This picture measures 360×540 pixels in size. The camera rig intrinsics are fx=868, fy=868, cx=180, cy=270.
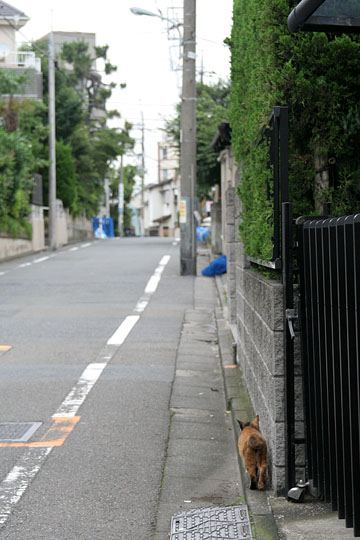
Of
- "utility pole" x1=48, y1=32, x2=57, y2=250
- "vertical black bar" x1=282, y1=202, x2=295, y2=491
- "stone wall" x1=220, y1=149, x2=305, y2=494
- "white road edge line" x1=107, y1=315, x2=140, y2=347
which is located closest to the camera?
"vertical black bar" x1=282, y1=202, x2=295, y2=491

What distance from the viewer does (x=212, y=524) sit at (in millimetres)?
5027

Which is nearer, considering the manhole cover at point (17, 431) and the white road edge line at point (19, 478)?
the white road edge line at point (19, 478)

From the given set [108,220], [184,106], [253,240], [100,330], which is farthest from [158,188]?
[253,240]

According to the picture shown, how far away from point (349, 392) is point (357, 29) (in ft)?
7.29

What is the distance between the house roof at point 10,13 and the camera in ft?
133

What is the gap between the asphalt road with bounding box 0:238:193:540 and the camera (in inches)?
212

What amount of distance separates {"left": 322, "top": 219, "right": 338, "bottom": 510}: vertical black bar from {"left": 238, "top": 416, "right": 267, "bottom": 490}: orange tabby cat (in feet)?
2.86

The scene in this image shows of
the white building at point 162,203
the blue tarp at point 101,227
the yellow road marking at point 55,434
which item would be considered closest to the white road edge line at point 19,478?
the yellow road marking at point 55,434

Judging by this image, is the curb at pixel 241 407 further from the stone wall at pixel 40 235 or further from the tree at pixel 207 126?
the stone wall at pixel 40 235

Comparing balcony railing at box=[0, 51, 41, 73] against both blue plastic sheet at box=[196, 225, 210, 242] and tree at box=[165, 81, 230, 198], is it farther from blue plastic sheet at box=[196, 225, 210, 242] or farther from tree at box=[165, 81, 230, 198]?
blue plastic sheet at box=[196, 225, 210, 242]

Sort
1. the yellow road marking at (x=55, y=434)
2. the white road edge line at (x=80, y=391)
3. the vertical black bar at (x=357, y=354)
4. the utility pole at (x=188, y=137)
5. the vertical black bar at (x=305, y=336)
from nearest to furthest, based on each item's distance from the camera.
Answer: the vertical black bar at (x=357, y=354)
the vertical black bar at (x=305, y=336)
the yellow road marking at (x=55, y=434)
the white road edge line at (x=80, y=391)
the utility pole at (x=188, y=137)

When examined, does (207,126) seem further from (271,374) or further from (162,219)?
(162,219)

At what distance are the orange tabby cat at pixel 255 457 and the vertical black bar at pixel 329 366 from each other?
870mm

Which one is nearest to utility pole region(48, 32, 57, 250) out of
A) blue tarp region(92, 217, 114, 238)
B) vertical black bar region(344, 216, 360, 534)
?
blue tarp region(92, 217, 114, 238)
